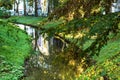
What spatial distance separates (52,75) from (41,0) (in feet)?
185

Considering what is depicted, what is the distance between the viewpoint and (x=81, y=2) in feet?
15.4

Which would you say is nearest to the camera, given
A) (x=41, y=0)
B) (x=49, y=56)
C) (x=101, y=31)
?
(x=101, y=31)

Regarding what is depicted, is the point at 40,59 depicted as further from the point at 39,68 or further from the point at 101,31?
the point at 101,31

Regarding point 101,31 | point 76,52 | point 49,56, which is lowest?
point 49,56

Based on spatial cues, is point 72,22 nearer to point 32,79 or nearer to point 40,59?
point 32,79

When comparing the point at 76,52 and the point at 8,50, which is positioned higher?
the point at 76,52

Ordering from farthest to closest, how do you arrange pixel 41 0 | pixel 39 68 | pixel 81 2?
pixel 41 0, pixel 39 68, pixel 81 2

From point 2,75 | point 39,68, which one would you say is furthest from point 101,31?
point 39,68

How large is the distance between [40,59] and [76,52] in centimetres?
1611

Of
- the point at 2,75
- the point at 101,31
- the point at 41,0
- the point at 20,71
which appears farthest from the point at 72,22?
the point at 41,0

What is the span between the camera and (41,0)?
71.4 m

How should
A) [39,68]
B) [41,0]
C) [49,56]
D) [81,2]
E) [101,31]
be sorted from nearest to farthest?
[101,31], [81,2], [39,68], [49,56], [41,0]

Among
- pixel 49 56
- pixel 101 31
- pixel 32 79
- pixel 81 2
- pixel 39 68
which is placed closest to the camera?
pixel 101 31

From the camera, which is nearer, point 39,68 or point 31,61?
point 39,68
